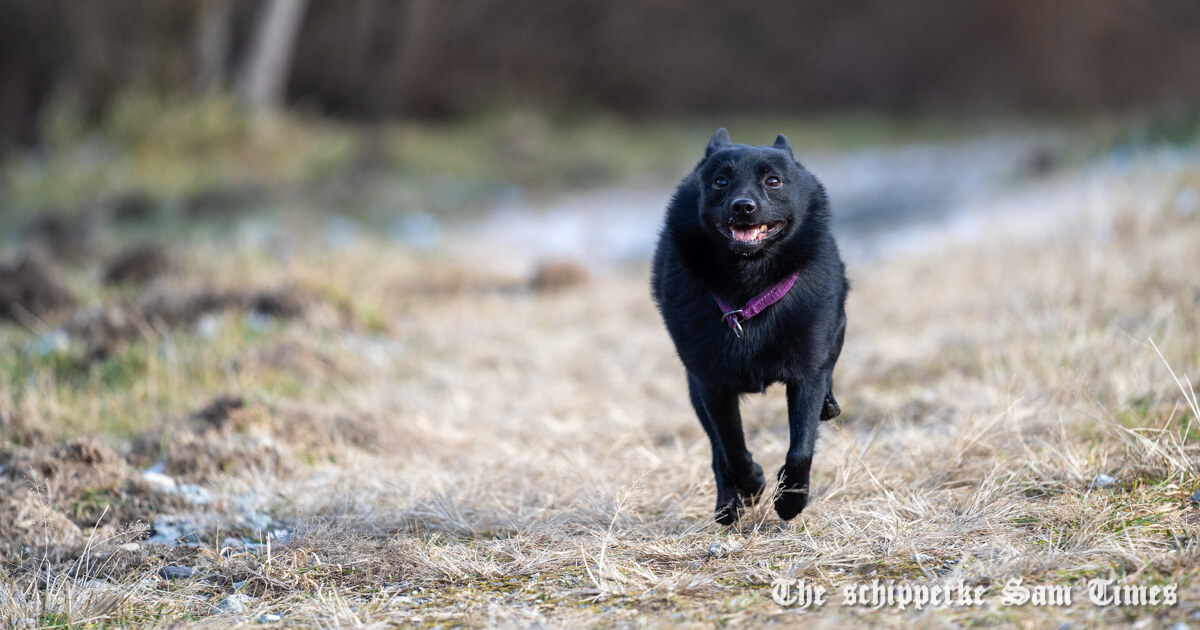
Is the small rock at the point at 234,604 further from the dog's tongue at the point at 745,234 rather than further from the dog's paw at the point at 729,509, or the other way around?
the dog's tongue at the point at 745,234

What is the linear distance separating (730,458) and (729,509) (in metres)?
0.16

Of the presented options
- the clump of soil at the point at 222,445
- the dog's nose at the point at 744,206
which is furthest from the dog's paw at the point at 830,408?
the clump of soil at the point at 222,445

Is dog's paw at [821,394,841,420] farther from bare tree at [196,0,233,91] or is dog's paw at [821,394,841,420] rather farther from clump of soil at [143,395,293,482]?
bare tree at [196,0,233,91]

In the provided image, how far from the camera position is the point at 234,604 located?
2836mm

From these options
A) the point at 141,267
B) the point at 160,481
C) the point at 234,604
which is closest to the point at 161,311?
the point at 141,267

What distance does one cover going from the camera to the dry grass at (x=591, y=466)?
9.16 feet

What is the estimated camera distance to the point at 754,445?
13.7 feet

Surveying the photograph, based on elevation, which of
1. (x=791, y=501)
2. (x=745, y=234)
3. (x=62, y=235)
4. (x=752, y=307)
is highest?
(x=745, y=234)

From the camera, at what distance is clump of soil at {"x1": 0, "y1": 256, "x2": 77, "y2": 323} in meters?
6.48

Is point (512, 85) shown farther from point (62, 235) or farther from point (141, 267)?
point (141, 267)

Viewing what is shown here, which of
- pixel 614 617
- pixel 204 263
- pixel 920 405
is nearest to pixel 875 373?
pixel 920 405

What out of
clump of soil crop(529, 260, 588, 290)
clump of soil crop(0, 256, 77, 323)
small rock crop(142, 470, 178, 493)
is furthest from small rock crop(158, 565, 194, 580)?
clump of soil crop(529, 260, 588, 290)

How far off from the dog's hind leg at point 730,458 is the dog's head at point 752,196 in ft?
1.54

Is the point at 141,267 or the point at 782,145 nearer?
the point at 782,145
